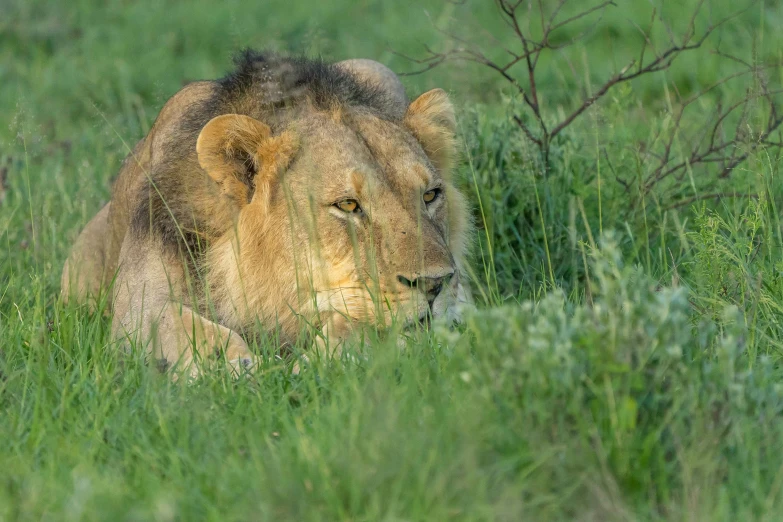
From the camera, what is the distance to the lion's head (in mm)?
3867

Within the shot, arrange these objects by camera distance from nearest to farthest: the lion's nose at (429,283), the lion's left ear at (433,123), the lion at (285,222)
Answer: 1. the lion's nose at (429,283)
2. the lion at (285,222)
3. the lion's left ear at (433,123)

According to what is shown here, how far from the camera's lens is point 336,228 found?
3990 millimetres

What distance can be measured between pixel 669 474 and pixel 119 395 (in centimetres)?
171

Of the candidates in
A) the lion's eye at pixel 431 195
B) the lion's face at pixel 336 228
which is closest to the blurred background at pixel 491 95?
the lion's eye at pixel 431 195

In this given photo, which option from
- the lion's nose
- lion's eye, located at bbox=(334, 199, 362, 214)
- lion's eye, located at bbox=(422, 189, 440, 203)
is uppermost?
lion's eye, located at bbox=(334, 199, 362, 214)

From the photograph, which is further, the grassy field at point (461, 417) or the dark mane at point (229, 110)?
the dark mane at point (229, 110)

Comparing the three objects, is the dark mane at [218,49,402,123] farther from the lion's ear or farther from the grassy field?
the grassy field

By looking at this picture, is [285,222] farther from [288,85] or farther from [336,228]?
[288,85]

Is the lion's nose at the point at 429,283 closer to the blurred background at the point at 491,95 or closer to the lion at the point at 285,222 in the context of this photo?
the lion at the point at 285,222

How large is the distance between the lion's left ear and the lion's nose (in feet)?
3.11

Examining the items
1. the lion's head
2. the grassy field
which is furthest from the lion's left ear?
the grassy field

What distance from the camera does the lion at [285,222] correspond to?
12.8 feet

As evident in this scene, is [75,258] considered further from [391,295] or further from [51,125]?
[51,125]

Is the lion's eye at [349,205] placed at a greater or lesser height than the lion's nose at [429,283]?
greater
